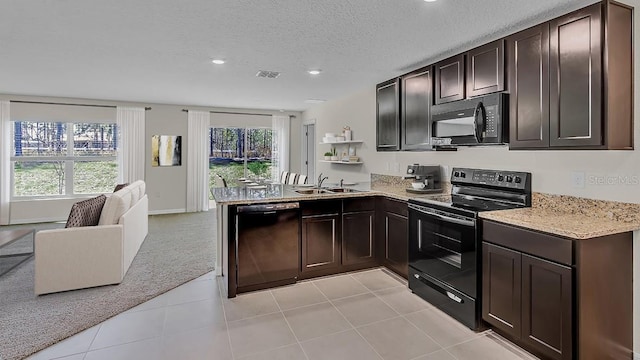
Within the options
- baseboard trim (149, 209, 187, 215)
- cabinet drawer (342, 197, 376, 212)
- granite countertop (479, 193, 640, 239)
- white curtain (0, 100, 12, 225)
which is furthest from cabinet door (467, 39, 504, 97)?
white curtain (0, 100, 12, 225)

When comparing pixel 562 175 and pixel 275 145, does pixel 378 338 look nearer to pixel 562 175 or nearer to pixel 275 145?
pixel 562 175

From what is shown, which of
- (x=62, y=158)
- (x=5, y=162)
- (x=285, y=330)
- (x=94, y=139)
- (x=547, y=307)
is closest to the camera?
(x=547, y=307)

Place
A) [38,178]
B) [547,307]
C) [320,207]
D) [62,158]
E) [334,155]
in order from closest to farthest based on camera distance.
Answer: [547,307] → [320,207] → [334,155] → [38,178] → [62,158]

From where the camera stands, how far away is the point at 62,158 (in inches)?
257

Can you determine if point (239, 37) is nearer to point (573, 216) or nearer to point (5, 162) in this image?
point (573, 216)

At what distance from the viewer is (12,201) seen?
243 inches

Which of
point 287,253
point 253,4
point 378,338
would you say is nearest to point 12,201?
point 287,253

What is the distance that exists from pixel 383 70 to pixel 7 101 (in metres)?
6.51

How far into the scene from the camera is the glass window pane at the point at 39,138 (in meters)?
6.25

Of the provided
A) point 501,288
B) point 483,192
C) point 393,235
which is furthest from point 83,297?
point 483,192

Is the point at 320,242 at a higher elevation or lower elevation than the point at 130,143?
lower

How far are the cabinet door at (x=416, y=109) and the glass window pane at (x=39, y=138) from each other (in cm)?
643

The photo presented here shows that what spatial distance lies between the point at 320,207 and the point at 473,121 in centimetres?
165

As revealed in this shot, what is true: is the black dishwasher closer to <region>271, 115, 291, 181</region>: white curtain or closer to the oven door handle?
the oven door handle
